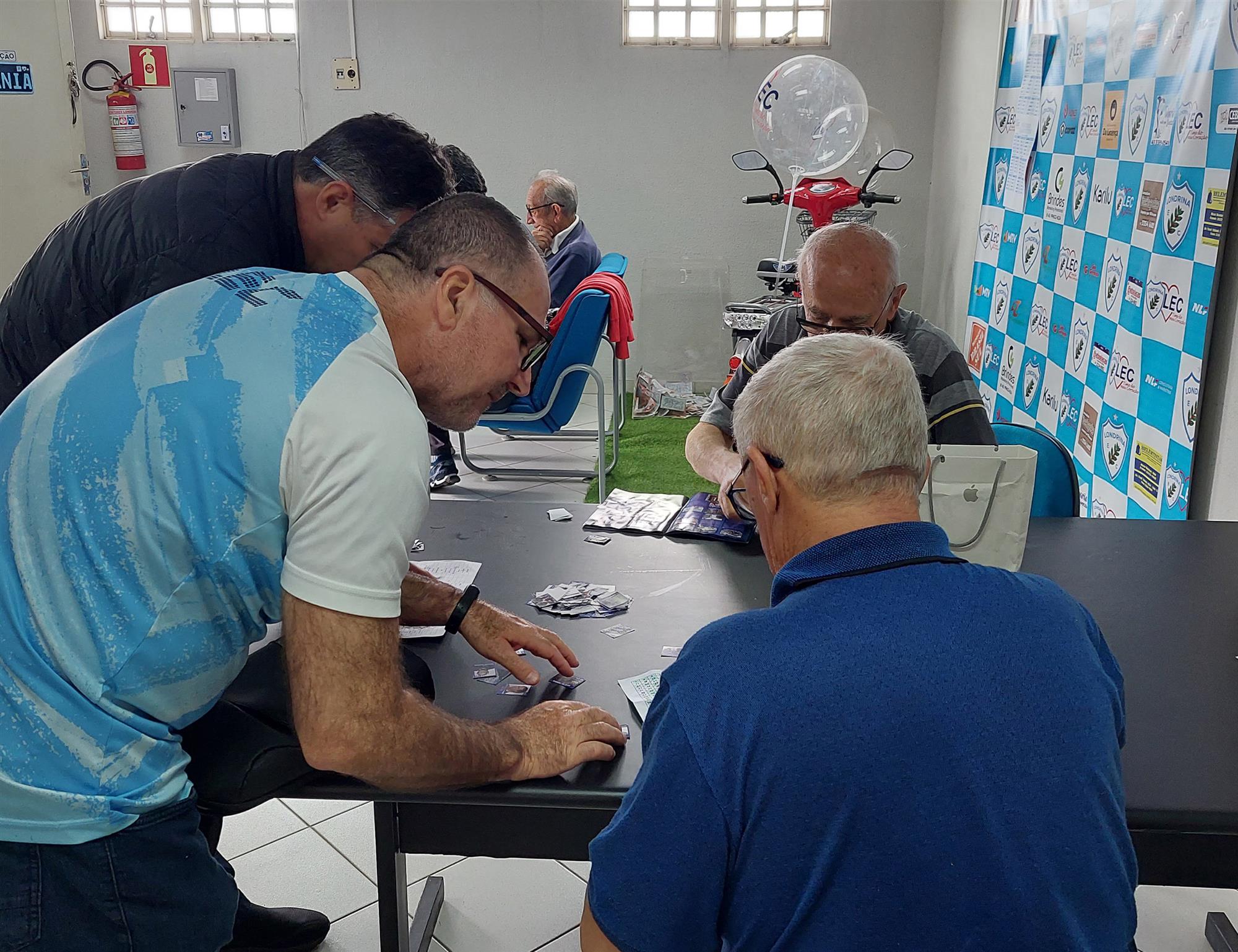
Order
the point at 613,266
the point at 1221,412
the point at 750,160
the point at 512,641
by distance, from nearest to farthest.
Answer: the point at 512,641 → the point at 1221,412 → the point at 613,266 → the point at 750,160

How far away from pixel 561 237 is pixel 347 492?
14.0 ft

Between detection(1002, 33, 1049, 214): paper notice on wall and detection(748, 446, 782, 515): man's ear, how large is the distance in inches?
147

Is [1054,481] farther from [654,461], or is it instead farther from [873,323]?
[654,461]

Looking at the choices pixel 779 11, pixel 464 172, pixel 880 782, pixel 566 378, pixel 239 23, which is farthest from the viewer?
pixel 239 23

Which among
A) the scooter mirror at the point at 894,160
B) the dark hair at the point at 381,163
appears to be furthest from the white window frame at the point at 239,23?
the dark hair at the point at 381,163

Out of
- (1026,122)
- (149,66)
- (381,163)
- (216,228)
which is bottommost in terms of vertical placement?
(216,228)

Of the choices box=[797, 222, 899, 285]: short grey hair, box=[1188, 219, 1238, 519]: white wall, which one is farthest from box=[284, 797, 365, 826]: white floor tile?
box=[1188, 219, 1238, 519]: white wall

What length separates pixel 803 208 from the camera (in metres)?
5.24

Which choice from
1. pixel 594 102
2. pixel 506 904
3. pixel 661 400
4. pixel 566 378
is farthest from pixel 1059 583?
pixel 594 102

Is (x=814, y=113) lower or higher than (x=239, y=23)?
lower

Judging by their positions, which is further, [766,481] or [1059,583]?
[1059,583]

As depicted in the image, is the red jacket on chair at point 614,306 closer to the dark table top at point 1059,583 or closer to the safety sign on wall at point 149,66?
the dark table top at point 1059,583

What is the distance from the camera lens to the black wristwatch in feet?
4.88

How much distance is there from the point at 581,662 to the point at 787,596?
55cm
